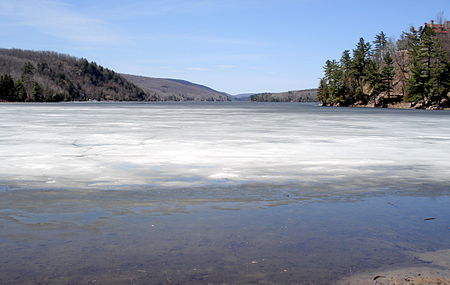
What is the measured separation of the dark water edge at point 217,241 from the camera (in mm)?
3869

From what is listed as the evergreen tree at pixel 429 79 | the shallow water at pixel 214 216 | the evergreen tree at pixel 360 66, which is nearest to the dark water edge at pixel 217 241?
the shallow water at pixel 214 216

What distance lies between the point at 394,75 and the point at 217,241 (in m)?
119

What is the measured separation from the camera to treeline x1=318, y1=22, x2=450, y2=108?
79500 millimetres

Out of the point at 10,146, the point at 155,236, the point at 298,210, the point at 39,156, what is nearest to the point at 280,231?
the point at 298,210

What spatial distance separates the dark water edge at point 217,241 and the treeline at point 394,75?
8009cm

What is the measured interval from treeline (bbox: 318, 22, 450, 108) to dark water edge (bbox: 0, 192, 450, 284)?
263 ft

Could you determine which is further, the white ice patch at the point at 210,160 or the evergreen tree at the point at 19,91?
the evergreen tree at the point at 19,91

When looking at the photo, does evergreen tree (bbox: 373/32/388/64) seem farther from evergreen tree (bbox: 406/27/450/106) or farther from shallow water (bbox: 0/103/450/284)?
shallow water (bbox: 0/103/450/284)

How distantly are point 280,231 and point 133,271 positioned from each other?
1902mm

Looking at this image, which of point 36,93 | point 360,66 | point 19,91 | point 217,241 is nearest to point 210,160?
point 217,241

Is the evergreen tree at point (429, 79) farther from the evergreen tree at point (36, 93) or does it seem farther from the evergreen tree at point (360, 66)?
the evergreen tree at point (36, 93)

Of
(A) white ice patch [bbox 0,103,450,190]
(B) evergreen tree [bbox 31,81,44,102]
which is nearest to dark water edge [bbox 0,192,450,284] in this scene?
(A) white ice patch [bbox 0,103,450,190]

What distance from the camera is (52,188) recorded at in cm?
741

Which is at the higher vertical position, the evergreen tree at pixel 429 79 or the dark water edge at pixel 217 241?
the evergreen tree at pixel 429 79
